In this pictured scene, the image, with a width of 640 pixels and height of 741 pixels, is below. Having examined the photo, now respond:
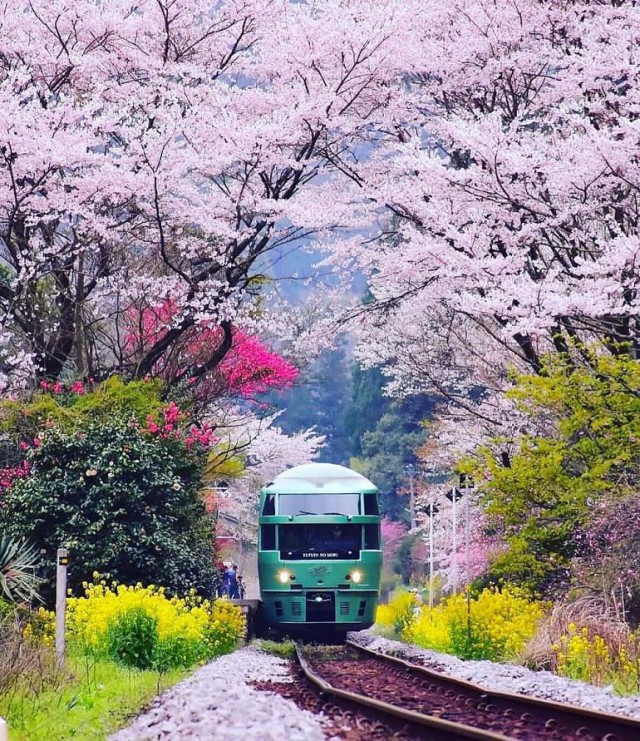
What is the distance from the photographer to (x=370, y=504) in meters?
20.5

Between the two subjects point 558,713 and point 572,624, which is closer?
point 558,713

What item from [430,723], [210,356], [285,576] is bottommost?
[430,723]

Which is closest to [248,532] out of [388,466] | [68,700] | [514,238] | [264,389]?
[264,389]

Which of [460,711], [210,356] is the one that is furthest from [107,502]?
[460,711]

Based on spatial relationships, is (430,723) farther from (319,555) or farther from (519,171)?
(319,555)

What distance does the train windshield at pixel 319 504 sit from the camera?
66.4 ft

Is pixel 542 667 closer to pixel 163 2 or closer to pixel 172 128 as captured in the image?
pixel 172 128

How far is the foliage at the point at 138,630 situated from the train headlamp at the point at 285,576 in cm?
498

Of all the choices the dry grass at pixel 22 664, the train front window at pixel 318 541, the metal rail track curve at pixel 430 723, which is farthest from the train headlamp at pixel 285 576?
the metal rail track curve at pixel 430 723

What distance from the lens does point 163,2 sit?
2150 cm

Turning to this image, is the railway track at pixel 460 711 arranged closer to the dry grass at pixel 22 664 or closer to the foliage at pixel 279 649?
the dry grass at pixel 22 664

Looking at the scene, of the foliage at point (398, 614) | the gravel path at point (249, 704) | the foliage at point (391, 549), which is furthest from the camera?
the foliage at point (391, 549)

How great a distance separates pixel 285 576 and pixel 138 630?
7.40 m

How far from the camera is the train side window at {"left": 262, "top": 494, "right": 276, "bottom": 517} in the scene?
20.4 meters
